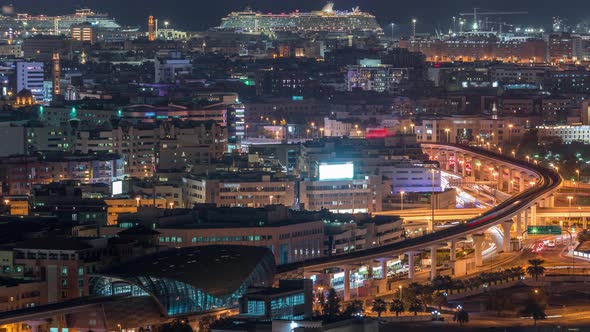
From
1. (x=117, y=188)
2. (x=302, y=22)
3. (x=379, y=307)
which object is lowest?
(x=379, y=307)

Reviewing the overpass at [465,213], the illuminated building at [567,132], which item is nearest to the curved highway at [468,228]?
the overpass at [465,213]

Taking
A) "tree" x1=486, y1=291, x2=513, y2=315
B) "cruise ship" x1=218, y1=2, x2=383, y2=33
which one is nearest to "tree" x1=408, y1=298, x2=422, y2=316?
"tree" x1=486, y1=291, x2=513, y2=315

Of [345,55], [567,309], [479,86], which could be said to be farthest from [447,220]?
[345,55]

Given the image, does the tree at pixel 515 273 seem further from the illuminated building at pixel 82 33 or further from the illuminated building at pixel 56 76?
the illuminated building at pixel 82 33

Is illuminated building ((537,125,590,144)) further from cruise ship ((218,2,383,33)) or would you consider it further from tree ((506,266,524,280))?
cruise ship ((218,2,383,33))

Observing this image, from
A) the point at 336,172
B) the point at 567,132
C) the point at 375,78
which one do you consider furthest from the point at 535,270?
the point at 375,78

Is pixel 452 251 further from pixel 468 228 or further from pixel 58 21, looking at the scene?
pixel 58 21
